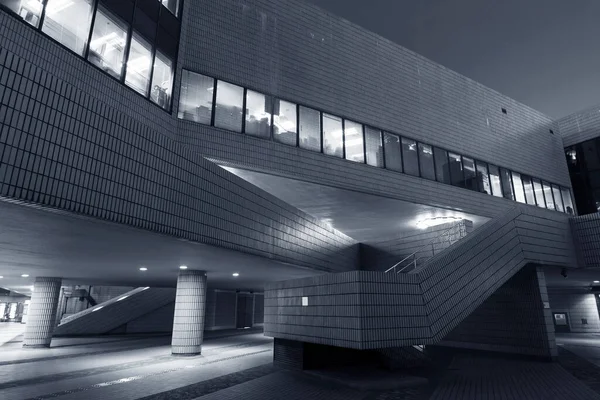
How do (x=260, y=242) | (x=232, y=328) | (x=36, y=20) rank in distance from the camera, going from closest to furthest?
(x=36, y=20)
(x=260, y=242)
(x=232, y=328)

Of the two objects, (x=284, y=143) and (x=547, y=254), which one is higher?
(x=284, y=143)

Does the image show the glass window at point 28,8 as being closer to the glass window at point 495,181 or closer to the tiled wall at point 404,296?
the tiled wall at point 404,296

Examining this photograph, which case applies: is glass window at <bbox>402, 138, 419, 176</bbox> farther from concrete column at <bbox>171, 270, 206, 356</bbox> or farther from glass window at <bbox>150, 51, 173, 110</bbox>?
glass window at <bbox>150, 51, 173, 110</bbox>

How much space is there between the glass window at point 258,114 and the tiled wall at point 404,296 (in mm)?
5732

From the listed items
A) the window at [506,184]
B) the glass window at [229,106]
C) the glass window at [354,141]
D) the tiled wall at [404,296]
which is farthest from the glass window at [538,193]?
the glass window at [229,106]

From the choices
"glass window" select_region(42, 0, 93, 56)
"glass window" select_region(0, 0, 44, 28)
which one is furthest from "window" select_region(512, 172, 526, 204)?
"glass window" select_region(0, 0, 44, 28)

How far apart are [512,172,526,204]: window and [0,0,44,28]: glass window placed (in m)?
23.0

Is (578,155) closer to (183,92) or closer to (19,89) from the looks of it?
(183,92)

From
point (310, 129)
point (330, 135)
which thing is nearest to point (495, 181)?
point (330, 135)

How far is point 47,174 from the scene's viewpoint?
6.48 m

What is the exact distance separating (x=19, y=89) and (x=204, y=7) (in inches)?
394

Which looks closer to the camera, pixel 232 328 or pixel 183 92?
pixel 183 92

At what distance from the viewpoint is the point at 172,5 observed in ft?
41.5

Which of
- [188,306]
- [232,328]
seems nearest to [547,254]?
[188,306]
